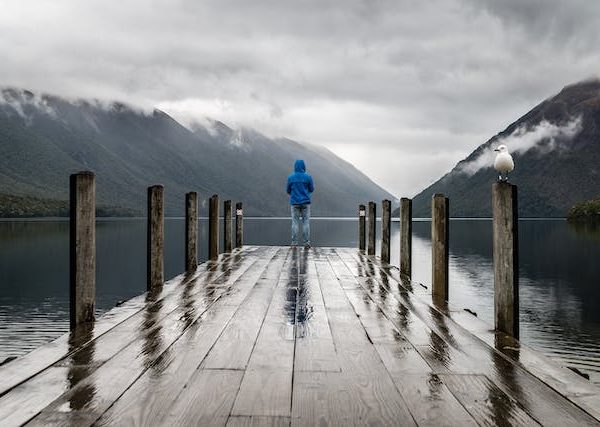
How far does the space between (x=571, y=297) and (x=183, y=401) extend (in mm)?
25087

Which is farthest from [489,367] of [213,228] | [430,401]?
[213,228]

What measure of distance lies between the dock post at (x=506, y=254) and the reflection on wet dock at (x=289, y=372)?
232 millimetres

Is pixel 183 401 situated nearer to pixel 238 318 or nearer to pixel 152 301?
pixel 238 318

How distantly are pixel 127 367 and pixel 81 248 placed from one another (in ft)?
8.49

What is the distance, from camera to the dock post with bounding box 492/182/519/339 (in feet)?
19.6

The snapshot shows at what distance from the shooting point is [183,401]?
137 inches

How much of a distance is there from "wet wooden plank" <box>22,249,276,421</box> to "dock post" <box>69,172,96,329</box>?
2.61 feet

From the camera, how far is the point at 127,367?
14.0 ft

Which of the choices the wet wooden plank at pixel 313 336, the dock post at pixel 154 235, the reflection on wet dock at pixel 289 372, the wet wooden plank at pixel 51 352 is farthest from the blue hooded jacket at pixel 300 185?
the reflection on wet dock at pixel 289 372

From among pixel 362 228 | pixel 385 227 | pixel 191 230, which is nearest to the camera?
pixel 191 230

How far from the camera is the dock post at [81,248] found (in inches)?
249

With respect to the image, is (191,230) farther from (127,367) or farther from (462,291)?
(462,291)

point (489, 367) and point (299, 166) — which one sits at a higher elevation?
point (299, 166)

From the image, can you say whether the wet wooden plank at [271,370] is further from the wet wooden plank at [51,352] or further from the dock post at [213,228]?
the dock post at [213,228]
